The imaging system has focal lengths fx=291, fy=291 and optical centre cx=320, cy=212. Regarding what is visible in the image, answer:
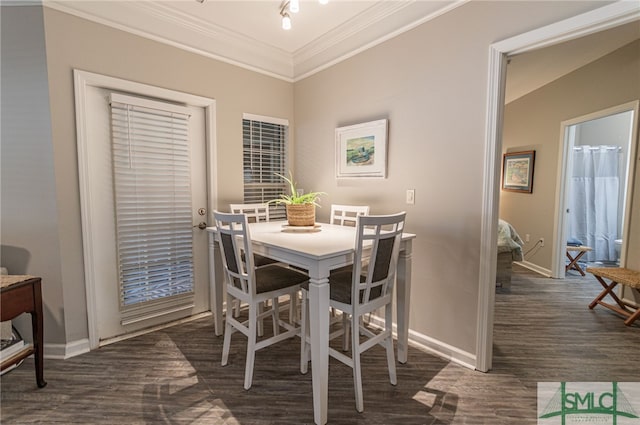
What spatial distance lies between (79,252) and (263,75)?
7.88 feet

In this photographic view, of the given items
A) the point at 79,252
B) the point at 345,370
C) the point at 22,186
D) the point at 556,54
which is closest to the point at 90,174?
the point at 22,186

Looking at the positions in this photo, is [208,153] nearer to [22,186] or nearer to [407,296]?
[22,186]

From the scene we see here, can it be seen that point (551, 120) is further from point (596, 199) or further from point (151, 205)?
point (151, 205)

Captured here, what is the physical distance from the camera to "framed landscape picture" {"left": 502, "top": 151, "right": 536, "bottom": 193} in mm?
4488

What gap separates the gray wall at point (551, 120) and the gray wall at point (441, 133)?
2.39m

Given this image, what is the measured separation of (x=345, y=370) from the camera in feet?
6.83

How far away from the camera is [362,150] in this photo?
2.71m

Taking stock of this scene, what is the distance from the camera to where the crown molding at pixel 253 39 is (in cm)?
220

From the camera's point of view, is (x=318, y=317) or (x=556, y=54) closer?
(x=318, y=317)

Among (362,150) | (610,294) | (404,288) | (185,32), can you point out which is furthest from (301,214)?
(610,294)

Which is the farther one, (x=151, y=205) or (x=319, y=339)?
(x=151, y=205)

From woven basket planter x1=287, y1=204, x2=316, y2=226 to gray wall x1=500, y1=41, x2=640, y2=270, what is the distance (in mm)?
3392

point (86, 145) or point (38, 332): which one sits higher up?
point (86, 145)

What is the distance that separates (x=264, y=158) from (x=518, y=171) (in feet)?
13.5
